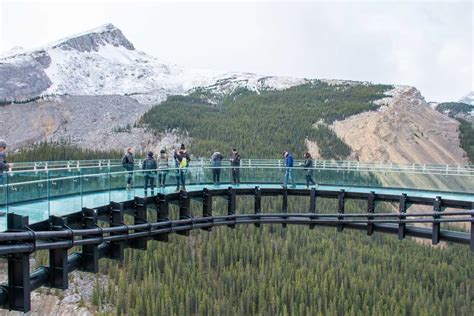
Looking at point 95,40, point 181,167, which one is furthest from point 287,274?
point 95,40

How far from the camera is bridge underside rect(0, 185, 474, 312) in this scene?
16.1 metres

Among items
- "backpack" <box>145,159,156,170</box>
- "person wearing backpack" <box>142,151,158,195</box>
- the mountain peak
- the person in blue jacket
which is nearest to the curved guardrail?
"person wearing backpack" <box>142,151,158,195</box>

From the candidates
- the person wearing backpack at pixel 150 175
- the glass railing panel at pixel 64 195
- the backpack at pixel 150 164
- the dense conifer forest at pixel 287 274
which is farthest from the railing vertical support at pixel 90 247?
the dense conifer forest at pixel 287 274

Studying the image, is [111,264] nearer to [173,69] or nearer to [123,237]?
[123,237]

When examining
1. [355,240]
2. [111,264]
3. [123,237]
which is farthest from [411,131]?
[123,237]

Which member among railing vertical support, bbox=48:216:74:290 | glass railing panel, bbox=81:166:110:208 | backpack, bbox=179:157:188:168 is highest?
backpack, bbox=179:157:188:168

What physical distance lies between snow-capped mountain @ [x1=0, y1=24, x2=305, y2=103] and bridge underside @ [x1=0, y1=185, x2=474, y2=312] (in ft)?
394

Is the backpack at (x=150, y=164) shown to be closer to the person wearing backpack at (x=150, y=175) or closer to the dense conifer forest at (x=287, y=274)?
the person wearing backpack at (x=150, y=175)

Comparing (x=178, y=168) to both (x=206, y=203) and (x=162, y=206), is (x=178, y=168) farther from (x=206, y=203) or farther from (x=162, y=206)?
(x=206, y=203)

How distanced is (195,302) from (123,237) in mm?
30018

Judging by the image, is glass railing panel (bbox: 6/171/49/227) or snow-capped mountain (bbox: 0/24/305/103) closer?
glass railing panel (bbox: 6/171/49/227)

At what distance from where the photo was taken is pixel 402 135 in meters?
109

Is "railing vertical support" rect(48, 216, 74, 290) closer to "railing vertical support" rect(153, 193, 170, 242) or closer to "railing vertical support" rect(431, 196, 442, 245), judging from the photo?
"railing vertical support" rect(153, 193, 170, 242)

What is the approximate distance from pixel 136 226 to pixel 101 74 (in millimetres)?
153078
